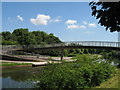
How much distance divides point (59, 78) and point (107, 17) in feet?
12.0

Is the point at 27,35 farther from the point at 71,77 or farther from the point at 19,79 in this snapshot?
the point at 71,77

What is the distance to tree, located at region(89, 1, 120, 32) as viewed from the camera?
533 centimetres

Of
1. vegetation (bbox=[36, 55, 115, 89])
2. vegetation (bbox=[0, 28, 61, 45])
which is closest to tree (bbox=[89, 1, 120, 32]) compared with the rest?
vegetation (bbox=[36, 55, 115, 89])

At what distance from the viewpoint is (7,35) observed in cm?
6762

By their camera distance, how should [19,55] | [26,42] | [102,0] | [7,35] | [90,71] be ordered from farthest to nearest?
[7,35] → [26,42] → [19,55] → [90,71] → [102,0]

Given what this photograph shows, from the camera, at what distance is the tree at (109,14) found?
5330mm

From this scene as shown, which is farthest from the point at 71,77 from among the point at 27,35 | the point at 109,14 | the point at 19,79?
the point at 27,35

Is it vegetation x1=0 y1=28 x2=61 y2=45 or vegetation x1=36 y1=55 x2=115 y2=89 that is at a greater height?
vegetation x1=0 y1=28 x2=61 y2=45

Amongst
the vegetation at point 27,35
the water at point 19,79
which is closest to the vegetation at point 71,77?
the water at point 19,79

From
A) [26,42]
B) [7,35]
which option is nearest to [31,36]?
[26,42]

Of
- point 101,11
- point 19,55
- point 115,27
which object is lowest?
point 19,55

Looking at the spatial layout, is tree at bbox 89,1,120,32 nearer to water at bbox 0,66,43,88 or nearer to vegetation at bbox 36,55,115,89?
vegetation at bbox 36,55,115,89

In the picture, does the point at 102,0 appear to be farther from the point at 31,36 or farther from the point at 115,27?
the point at 31,36

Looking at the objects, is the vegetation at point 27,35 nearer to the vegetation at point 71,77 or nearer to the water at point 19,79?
the water at point 19,79
